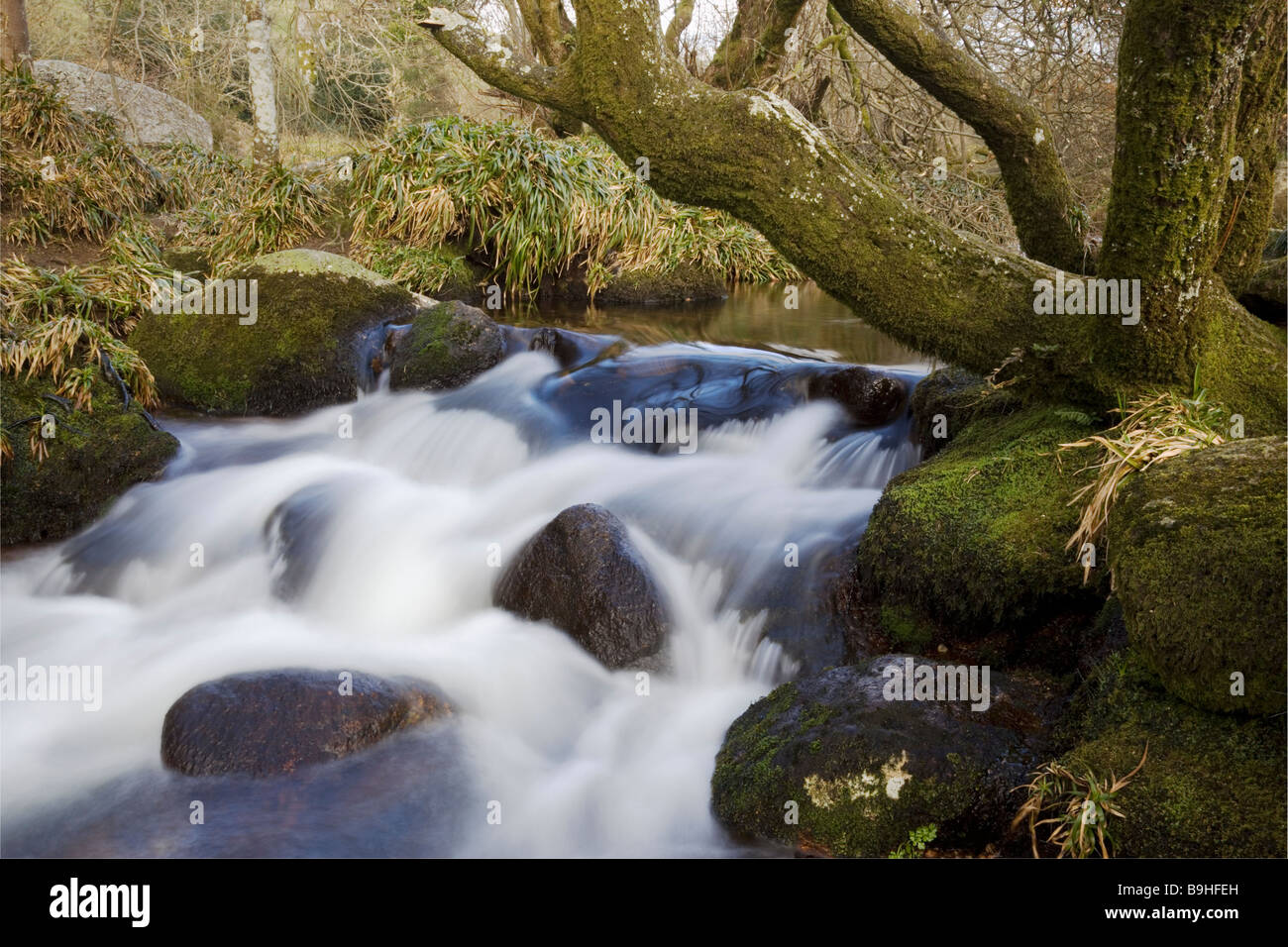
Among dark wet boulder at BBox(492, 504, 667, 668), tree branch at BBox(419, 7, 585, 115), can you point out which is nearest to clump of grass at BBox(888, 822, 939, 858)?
dark wet boulder at BBox(492, 504, 667, 668)

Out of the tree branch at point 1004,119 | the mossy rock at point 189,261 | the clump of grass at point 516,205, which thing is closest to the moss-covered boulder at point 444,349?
the clump of grass at point 516,205

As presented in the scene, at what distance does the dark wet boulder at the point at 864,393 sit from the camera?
5.88 m

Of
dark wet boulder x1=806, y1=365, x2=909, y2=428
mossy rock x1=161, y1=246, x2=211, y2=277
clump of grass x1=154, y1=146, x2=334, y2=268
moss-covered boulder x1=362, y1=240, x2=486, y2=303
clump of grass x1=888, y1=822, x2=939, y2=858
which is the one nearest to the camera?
clump of grass x1=888, y1=822, x2=939, y2=858

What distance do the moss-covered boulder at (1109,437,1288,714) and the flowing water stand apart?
1453 mm

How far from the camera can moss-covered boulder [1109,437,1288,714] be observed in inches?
103

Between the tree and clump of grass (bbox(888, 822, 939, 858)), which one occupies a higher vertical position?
the tree

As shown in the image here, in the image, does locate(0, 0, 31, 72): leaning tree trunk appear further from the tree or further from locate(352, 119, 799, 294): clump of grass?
the tree

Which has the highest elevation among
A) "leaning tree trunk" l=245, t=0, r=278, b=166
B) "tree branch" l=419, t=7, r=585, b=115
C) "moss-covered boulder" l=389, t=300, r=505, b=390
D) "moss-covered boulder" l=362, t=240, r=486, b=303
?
"leaning tree trunk" l=245, t=0, r=278, b=166

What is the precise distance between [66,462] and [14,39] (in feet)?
30.7

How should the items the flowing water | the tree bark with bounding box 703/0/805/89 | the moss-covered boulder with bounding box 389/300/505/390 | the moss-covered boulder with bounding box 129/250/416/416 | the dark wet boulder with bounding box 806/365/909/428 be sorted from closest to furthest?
the flowing water
the dark wet boulder with bounding box 806/365/909/428
the moss-covered boulder with bounding box 129/250/416/416
the moss-covered boulder with bounding box 389/300/505/390
the tree bark with bounding box 703/0/805/89

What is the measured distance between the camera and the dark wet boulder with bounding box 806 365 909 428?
5879 millimetres

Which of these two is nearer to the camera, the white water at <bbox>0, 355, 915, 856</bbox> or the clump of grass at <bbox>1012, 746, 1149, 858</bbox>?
the clump of grass at <bbox>1012, 746, 1149, 858</bbox>

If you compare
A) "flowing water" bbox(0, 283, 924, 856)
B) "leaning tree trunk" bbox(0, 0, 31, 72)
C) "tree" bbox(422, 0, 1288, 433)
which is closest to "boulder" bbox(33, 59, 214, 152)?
"leaning tree trunk" bbox(0, 0, 31, 72)

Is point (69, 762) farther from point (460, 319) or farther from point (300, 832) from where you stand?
point (460, 319)
